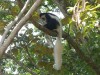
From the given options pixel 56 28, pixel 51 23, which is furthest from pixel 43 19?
pixel 56 28

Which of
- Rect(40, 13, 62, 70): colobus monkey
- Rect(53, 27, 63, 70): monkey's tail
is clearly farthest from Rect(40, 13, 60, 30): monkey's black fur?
Rect(53, 27, 63, 70): monkey's tail

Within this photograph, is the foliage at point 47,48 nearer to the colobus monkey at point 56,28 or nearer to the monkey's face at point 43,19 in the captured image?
the colobus monkey at point 56,28

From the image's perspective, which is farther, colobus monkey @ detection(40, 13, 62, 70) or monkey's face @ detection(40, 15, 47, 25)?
monkey's face @ detection(40, 15, 47, 25)

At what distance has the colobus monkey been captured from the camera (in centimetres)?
377

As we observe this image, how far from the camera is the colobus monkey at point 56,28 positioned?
377 centimetres

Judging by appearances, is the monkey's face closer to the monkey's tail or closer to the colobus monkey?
the colobus monkey

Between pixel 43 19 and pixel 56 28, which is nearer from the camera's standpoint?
pixel 56 28

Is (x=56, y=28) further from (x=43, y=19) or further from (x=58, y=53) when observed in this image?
(x=58, y=53)

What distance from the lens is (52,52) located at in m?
4.20

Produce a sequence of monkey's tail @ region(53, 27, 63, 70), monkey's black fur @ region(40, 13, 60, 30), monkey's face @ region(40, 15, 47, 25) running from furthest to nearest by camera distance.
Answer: monkey's face @ region(40, 15, 47, 25) < monkey's black fur @ region(40, 13, 60, 30) < monkey's tail @ region(53, 27, 63, 70)

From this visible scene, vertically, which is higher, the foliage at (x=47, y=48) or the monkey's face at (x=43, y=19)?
the monkey's face at (x=43, y=19)

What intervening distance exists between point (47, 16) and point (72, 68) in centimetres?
104

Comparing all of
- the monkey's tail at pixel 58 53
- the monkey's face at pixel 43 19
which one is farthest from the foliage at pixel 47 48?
the monkey's face at pixel 43 19

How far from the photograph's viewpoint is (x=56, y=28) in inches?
179
